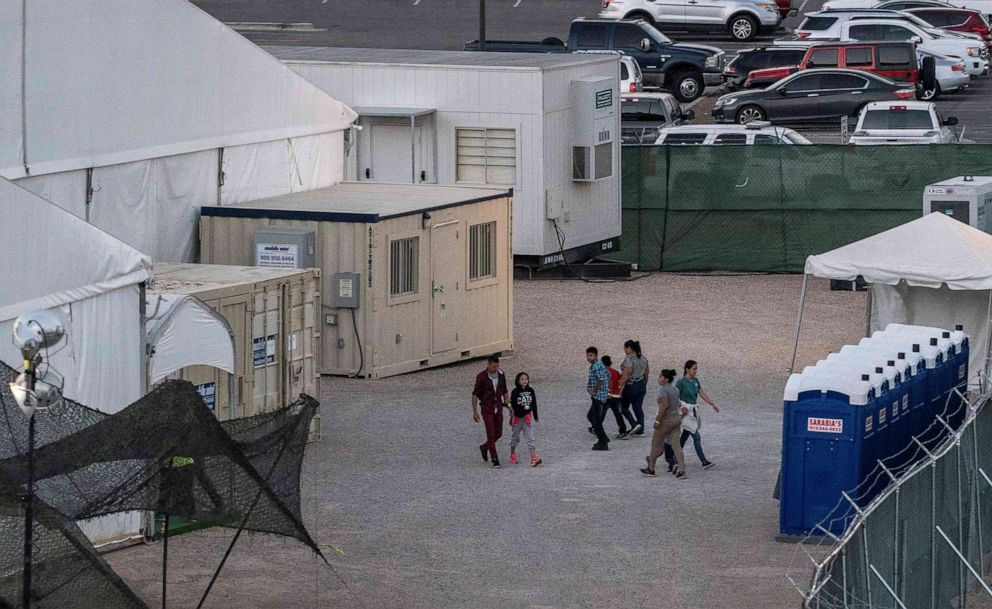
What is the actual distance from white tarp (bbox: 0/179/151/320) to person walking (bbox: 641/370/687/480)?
5050mm

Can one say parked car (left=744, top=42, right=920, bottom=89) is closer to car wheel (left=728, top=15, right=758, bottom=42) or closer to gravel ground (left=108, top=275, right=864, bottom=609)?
car wheel (left=728, top=15, right=758, bottom=42)

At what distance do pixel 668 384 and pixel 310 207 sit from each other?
6.67 meters

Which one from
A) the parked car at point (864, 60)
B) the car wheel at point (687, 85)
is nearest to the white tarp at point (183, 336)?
the parked car at point (864, 60)

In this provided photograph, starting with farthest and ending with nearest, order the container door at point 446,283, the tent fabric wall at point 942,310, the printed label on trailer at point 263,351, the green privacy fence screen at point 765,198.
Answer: the green privacy fence screen at point 765,198
the container door at point 446,283
the tent fabric wall at point 942,310
the printed label on trailer at point 263,351

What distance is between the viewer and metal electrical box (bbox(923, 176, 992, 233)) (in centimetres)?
2533

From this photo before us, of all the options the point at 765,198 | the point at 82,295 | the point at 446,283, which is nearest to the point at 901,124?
the point at 765,198

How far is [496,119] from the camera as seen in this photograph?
1081 inches

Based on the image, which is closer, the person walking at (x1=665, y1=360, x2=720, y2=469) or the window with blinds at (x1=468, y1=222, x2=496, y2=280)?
the person walking at (x1=665, y1=360, x2=720, y2=469)

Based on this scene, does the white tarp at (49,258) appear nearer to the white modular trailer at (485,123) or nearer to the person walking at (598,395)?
the person walking at (598,395)

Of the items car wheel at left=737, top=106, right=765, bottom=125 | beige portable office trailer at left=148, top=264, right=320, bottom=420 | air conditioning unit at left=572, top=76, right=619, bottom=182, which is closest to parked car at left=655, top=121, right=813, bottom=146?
air conditioning unit at left=572, top=76, right=619, bottom=182

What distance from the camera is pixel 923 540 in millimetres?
12484

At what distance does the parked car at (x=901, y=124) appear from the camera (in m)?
35.9

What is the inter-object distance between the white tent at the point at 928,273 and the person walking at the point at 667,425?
4.22 meters

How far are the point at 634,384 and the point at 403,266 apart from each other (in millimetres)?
4323
